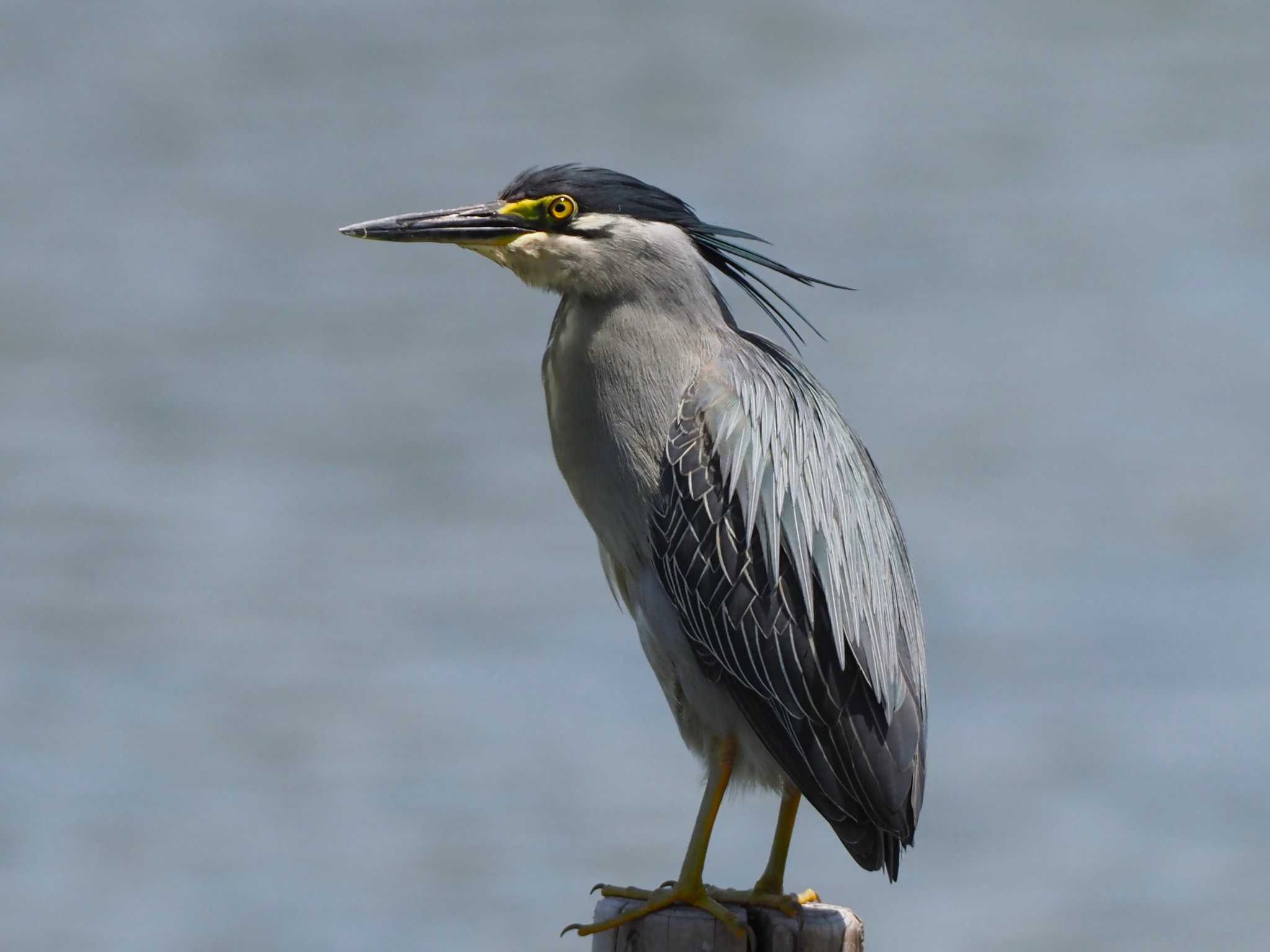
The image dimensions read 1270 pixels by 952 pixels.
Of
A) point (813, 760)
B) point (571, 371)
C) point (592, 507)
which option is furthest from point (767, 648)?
point (571, 371)

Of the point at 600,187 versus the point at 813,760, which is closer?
the point at 813,760

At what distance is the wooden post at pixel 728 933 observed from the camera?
2.95 m

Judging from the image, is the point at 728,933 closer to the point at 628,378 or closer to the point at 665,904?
the point at 665,904

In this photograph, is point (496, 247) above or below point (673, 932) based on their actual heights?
above

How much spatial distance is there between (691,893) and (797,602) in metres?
0.63

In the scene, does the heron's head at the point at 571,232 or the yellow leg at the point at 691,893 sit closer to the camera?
the yellow leg at the point at 691,893

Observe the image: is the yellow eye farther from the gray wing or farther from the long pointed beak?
the gray wing

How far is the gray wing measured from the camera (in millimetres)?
3164

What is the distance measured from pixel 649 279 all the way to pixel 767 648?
2.70ft

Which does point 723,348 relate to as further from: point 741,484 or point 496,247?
point 496,247

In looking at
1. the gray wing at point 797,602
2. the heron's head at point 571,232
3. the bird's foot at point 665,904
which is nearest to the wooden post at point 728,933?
the bird's foot at point 665,904

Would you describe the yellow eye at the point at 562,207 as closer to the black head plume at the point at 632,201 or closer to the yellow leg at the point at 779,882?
the black head plume at the point at 632,201

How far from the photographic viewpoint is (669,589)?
3314 millimetres

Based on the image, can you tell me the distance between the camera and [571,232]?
3361 mm
